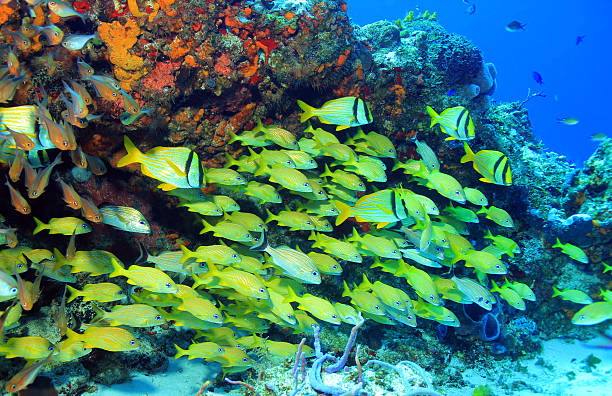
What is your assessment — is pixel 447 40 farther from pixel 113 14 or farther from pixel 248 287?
pixel 248 287

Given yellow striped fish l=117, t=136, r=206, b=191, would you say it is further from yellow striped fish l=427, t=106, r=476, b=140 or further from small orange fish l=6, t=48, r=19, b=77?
yellow striped fish l=427, t=106, r=476, b=140

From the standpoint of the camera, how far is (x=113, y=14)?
4.93 m

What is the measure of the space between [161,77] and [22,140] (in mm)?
2062

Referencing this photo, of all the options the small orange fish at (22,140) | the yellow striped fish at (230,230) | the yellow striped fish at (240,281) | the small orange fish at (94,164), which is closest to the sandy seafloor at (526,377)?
the yellow striped fish at (240,281)

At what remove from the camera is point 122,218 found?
12.5 ft

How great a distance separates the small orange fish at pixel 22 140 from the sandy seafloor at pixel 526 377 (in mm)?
3290

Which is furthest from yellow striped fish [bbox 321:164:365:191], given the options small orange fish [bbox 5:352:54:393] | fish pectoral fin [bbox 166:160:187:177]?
small orange fish [bbox 5:352:54:393]

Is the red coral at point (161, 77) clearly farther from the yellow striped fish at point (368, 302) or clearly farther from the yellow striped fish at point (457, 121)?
the yellow striped fish at point (368, 302)

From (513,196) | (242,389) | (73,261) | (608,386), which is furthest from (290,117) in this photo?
(608,386)

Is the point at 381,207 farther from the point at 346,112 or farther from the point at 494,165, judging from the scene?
the point at 494,165

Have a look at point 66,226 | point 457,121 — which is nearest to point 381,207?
point 457,121

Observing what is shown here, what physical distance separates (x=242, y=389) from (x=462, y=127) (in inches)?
202

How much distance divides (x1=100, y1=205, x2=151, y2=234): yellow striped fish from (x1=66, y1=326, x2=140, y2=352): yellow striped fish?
1.13 metres

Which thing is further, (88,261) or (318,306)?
(318,306)
